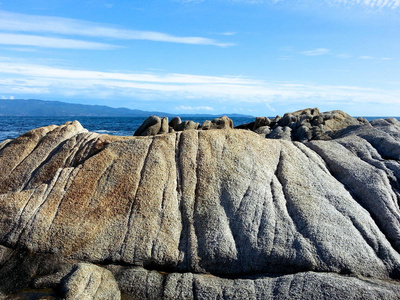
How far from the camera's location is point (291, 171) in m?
13.9

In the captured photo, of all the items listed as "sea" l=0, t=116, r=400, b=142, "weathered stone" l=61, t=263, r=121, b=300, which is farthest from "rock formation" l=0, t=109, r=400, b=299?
"sea" l=0, t=116, r=400, b=142

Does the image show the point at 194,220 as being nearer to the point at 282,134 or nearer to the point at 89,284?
the point at 89,284

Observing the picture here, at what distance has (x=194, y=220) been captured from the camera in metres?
12.2

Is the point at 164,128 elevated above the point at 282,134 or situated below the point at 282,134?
above

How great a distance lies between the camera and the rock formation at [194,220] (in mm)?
10680

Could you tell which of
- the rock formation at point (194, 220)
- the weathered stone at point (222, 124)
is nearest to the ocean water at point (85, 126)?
the weathered stone at point (222, 124)

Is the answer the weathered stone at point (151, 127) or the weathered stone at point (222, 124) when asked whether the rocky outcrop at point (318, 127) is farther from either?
the weathered stone at point (151, 127)

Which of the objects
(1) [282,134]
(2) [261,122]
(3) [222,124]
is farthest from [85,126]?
(1) [282,134]

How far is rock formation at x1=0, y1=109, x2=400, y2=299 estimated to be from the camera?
1068 cm

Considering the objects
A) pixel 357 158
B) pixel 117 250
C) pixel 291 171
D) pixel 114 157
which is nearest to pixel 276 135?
pixel 357 158

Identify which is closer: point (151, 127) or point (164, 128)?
point (151, 127)

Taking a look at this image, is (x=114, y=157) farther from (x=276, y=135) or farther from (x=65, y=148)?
(x=276, y=135)

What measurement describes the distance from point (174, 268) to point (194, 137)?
509 cm

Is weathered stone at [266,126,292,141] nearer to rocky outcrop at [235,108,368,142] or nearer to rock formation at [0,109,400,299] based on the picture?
rocky outcrop at [235,108,368,142]
